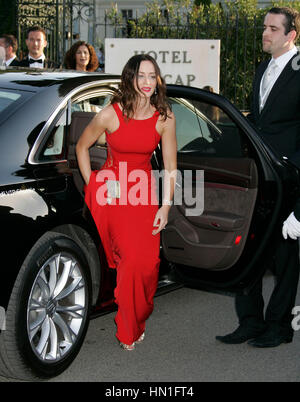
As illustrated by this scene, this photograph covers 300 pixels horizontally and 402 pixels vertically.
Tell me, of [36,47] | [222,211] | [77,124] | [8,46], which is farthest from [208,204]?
[8,46]

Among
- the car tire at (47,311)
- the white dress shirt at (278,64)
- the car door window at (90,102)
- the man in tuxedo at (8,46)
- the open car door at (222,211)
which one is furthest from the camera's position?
the man in tuxedo at (8,46)

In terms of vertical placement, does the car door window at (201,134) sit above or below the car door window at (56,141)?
below

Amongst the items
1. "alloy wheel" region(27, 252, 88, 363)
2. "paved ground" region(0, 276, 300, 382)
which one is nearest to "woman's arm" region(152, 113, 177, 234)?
"alloy wheel" region(27, 252, 88, 363)

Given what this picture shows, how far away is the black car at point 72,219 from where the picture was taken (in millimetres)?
3574

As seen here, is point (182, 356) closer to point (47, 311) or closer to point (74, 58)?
point (47, 311)

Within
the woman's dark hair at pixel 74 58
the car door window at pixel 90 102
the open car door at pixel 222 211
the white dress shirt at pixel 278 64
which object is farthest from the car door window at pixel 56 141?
the woman's dark hair at pixel 74 58

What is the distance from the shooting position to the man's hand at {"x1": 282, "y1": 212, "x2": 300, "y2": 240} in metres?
4.08

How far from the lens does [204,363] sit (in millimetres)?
4199

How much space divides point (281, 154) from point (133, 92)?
1.00 metres

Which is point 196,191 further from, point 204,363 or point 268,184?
point 204,363

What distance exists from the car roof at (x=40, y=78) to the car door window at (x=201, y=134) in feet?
2.35

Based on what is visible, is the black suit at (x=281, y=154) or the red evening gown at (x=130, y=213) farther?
the black suit at (x=281, y=154)

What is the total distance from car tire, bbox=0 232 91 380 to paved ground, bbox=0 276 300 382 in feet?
0.61

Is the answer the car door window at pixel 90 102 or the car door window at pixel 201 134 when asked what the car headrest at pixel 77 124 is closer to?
the car door window at pixel 90 102
